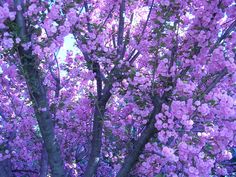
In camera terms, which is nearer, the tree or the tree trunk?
the tree

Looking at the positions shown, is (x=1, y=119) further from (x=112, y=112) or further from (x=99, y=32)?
(x=99, y=32)

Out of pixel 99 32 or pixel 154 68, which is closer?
pixel 154 68

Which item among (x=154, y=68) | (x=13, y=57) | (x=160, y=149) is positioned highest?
(x=154, y=68)

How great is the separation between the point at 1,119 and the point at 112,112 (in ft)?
7.93

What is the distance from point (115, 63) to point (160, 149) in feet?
5.89

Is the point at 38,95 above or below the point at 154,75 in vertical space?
below

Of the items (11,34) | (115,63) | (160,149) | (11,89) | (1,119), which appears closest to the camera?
(11,34)

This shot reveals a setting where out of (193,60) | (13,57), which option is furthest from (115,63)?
(13,57)

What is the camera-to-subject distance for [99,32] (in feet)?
21.6

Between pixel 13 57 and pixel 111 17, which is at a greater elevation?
pixel 111 17

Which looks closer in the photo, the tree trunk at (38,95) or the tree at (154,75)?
the tree at (154,75)

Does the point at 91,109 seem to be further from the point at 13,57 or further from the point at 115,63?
the point at 13,57

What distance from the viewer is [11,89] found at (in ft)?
28.5

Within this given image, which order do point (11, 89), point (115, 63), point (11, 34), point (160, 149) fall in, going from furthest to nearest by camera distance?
point (11, 89) → point (115, 63) → point (160, 149) → point (11, 34)
